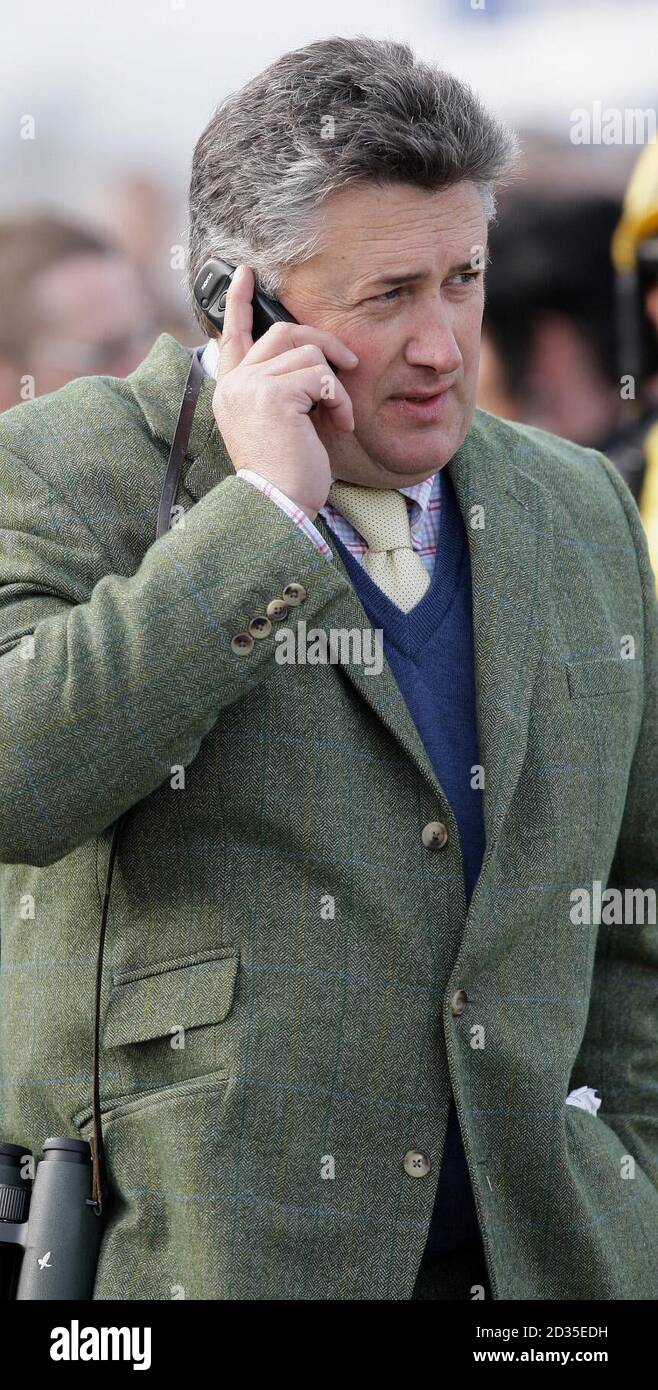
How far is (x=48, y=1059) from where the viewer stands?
5.41ft

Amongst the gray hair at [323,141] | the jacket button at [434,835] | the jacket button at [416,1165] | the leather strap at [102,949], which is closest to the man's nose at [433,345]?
the gray hair at [323,141]

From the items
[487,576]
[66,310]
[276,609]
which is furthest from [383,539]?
[66,310]

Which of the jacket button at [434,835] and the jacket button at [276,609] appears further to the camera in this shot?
the jacket button at [434,835]

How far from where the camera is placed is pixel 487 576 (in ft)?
5.97

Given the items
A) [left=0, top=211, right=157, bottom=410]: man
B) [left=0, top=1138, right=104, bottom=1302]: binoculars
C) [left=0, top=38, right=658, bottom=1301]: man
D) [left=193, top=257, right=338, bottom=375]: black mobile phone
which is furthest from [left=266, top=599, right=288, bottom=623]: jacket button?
[left=0, top=211, right=157, bottom=410]: man

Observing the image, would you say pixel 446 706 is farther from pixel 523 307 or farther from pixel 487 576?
pixel 523 307

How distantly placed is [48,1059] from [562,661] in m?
0.73

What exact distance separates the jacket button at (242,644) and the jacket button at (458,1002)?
1.48ft

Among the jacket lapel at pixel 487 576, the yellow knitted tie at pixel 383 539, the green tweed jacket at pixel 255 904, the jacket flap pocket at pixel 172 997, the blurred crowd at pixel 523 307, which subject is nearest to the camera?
the green tweed jacket at pixel 255 904

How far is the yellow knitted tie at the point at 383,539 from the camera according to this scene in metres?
1.80

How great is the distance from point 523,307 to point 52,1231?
9.91 ft

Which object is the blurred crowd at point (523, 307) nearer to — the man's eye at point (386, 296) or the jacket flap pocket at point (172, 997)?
the man's eye at point (386, 296)

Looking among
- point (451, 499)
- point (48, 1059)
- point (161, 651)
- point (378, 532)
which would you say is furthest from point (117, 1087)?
point (451, 499)
